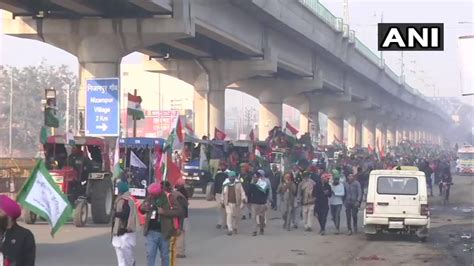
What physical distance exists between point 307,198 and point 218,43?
2178 centimetres

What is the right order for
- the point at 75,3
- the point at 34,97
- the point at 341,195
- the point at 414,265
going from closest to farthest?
the point at 414,265 → the point at 341,195 → the point at 75,3 → the point at 34,97

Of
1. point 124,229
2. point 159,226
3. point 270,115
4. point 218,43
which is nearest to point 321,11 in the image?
point 218,43

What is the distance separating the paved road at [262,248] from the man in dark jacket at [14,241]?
26.4 ft

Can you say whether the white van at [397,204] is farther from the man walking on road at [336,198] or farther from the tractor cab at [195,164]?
the tractor cab at [195,164]

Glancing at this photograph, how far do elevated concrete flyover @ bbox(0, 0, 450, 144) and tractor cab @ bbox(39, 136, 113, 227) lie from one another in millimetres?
6661

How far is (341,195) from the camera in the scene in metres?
22.7

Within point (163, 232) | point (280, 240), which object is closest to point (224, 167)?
point (280, 240)

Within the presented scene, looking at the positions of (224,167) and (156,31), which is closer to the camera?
(224,167)

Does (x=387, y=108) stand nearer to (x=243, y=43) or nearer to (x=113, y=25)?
(x=243, y=43)

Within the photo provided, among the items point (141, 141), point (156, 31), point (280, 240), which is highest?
point (156, 31)

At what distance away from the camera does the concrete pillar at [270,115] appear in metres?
64.6

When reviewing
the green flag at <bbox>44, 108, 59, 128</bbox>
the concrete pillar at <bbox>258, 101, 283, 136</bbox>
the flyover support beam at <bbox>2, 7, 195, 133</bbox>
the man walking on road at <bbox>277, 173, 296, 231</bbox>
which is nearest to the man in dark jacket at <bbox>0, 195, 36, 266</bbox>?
the man walking on road at <bbox>277, 173, 296, 231</bbox>

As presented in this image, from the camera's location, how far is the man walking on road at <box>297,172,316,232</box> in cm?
2245

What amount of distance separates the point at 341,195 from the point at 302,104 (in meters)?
57.2
